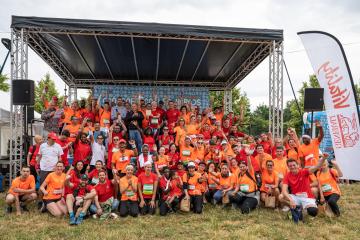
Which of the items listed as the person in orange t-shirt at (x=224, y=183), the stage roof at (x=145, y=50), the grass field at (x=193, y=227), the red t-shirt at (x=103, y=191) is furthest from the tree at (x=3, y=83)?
the person in orange t-shirt at (x=224, y=183)

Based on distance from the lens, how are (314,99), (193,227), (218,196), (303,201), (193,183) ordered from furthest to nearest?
1. (314,99)
2. (218,196)
3. (193,183)
4. (303,201)
5. (193,227)

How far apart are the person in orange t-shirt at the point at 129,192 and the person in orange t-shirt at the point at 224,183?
166 centimetres

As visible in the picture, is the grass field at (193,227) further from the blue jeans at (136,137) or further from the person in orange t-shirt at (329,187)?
the blue jeans at (136,137)

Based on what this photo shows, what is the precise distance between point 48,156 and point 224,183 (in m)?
3.71

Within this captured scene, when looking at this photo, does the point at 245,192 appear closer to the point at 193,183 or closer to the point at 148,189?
the point at 193,183

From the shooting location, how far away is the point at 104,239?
4.45 m

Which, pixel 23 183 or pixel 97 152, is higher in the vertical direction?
pixel 97 152

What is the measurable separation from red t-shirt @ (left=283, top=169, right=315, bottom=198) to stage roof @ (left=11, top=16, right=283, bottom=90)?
4.00 meters

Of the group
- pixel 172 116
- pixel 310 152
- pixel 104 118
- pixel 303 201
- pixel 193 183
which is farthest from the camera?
pixel 172 116

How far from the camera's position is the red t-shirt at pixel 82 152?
7023mm

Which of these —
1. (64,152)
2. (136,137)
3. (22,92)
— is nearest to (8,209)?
(64,152)

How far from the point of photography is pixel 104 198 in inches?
235

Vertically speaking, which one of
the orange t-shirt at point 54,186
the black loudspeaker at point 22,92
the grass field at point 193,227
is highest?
the black loudspeaker at point 22,92

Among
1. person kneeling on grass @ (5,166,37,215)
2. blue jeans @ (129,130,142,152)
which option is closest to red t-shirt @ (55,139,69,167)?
person kneeling on grass @ (5,166,37,215)
